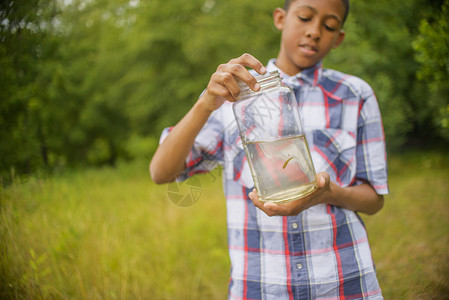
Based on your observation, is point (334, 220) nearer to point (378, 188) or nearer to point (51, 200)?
point (378, 188)

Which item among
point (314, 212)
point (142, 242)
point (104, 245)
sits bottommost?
point (142, 242)

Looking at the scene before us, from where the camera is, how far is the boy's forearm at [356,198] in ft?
4.59

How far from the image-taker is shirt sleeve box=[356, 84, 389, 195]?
1.57 metres

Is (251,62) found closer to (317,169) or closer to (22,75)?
(317,169)

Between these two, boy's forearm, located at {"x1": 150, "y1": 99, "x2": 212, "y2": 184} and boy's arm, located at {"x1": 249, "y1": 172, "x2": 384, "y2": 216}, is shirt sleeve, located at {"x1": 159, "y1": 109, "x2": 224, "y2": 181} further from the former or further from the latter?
boy's arm, located at {"x1": 249, "y1": 172, "x2": 384, "y2": 216}

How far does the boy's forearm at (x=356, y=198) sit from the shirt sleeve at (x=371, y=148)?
0.04 metres

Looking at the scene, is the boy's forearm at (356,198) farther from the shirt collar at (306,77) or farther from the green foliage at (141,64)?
the green foliage at (141,64)

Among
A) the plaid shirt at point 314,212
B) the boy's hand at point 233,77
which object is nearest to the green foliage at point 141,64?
the plaid shirt at point 314,212

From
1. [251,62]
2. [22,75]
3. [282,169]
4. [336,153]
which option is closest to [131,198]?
[22,75]

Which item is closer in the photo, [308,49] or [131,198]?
[308,49]

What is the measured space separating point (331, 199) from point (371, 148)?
36 cm

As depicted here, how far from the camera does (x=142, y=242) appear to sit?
12.2ft

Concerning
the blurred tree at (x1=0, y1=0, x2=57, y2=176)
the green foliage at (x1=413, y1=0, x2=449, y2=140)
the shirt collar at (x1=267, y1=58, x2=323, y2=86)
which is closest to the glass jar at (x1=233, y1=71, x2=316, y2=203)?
the shirt collar at (x1=267, y1=58, x2=323, y2=86)

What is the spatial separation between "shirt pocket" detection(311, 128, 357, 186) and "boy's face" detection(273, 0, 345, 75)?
348 millimetres
